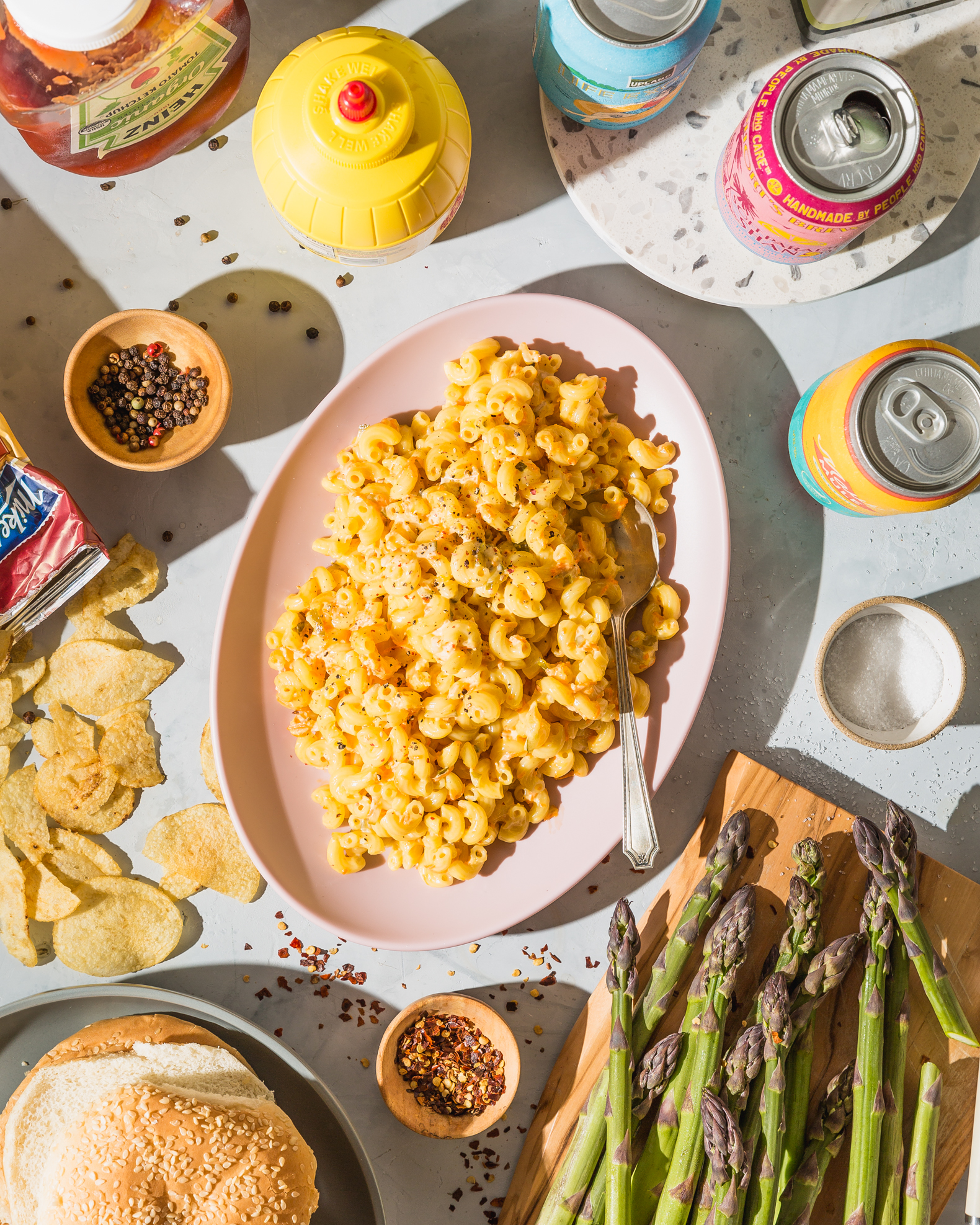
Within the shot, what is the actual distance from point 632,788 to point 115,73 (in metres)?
1.57

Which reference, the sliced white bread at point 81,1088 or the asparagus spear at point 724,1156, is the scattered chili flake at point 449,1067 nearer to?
the sliced white bread at point 81,1088

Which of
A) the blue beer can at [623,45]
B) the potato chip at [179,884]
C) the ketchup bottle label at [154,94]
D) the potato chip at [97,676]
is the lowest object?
the potato chip at [179,884]

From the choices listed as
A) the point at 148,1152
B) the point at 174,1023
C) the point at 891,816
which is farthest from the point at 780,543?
the point at 148,1152

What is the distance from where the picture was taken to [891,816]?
1780mm

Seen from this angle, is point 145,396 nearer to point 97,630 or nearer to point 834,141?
point 97,630

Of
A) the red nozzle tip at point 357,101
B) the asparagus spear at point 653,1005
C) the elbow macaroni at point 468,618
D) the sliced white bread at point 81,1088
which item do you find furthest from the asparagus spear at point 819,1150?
the red nozzle tip at point 357,101

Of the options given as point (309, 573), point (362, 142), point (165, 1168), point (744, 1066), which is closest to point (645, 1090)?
point (744, 1066)

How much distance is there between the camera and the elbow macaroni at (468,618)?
1.57 m

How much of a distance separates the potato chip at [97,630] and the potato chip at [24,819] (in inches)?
13.0

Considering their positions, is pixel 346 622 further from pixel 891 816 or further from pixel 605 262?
pixel 891 816

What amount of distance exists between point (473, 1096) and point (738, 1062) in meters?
0.55

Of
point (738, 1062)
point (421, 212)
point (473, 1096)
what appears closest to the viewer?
point (421, 212)

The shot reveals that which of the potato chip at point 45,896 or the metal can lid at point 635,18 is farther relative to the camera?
the potato chip at point 45,896

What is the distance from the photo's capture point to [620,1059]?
1.69 meters
